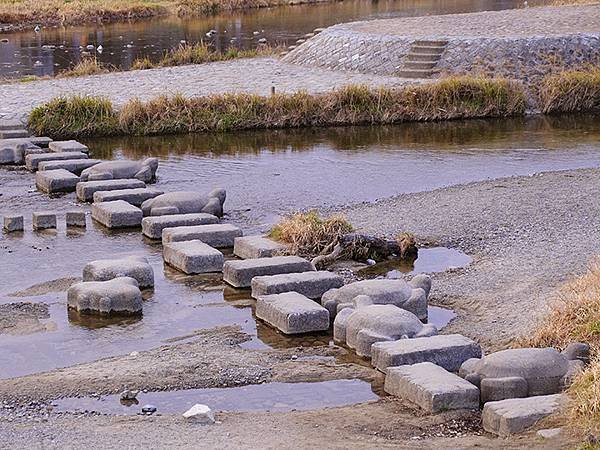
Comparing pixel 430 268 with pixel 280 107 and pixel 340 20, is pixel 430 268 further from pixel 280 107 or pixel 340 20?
pixel 340 20

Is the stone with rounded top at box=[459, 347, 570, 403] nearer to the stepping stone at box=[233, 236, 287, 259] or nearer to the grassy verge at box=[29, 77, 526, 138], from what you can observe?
the stepping stone at box=[233, 236, 287, 259]

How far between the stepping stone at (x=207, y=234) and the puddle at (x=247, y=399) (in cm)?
428

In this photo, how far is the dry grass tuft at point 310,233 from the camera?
12.3 meters

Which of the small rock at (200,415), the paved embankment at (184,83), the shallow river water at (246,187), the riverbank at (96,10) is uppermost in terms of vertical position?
the riverbank at (96,10)

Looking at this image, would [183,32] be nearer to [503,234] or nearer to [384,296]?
[503,234]

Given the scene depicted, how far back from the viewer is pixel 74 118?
66.7 feet

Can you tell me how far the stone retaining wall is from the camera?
23.3m

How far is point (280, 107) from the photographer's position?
20.9 metres

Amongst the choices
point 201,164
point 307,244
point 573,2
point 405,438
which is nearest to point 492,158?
point 201,164

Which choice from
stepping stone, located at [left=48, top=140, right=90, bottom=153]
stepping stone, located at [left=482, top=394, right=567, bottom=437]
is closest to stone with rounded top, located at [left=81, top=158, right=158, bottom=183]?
stepping stone, located at [left=48, top=140, right=90, bottom=153]

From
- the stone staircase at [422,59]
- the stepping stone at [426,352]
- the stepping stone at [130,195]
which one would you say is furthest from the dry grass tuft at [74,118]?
the stepping stone at [426,352]

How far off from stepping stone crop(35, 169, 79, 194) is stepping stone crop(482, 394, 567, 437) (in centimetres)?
967

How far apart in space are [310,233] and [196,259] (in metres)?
1.44

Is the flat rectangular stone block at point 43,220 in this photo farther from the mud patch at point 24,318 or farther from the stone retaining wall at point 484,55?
the stone retaining wall at point 484,55
